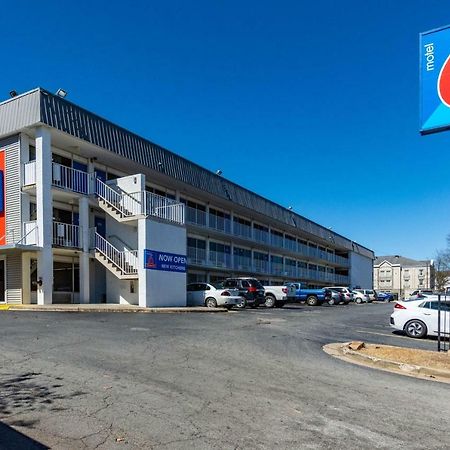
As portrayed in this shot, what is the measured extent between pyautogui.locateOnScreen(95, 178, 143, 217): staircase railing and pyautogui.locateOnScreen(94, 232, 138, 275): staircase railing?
173 centimetres

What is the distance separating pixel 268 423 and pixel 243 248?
130ft

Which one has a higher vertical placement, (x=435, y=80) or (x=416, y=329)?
(x=435, y=80)

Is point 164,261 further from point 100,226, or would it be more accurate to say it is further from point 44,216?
Result: point 44,216

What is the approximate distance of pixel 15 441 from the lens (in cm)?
479

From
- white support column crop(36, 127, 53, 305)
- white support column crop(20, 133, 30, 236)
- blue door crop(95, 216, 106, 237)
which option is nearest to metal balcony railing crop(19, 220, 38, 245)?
white support column crop(36, 127, 53, 305)

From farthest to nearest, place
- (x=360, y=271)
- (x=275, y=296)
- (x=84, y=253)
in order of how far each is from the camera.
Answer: (x=360, y=271) < (x=275, y=296) < (x=84, y=253)

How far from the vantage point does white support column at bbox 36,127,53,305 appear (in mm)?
21547

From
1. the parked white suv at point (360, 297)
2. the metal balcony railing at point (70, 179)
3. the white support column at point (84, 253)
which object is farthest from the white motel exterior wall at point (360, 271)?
the metal balcony railing at point (70, 179)

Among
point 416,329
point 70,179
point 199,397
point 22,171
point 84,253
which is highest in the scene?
point 22,171

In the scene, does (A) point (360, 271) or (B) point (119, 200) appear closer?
(B) point (119, 200)

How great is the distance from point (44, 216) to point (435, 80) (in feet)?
58.0

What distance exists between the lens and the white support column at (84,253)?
24031 mm

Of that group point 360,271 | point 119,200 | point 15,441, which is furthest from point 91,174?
point 360,271

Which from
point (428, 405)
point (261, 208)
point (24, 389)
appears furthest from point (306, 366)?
point (261, 208)
